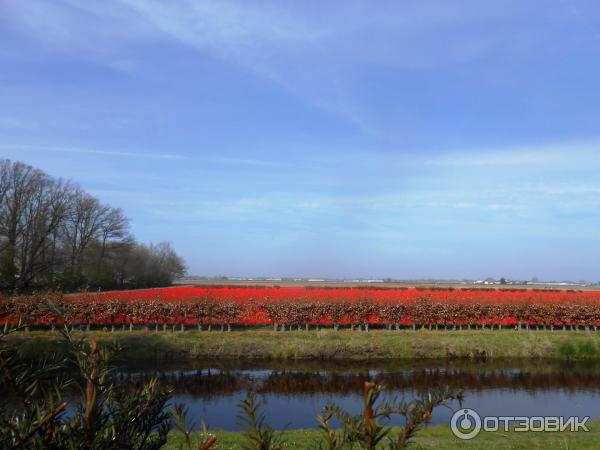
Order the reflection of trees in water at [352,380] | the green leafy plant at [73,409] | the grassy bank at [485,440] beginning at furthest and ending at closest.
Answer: the reflection of trees in water at [352,380], the grassy bank at [485,440], the green leafy plant at [73,409]

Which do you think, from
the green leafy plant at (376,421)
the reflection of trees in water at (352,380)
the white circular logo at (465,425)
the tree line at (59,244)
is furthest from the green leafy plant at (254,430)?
the tree line at (59,244)

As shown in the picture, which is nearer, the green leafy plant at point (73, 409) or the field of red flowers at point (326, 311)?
the green leafy plant at point (73, 409)

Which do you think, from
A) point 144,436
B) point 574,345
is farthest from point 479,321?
point 144,436

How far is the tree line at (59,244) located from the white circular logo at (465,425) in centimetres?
3220

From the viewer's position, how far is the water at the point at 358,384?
603 inches

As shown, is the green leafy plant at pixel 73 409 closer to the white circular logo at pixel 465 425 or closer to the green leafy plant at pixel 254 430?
the green leafy plant at pixel 254 430

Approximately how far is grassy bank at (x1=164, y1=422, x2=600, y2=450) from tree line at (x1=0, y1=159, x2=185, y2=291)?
103 feet

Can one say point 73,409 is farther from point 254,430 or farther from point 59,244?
point 59,244

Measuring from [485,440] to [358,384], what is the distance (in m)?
8.10

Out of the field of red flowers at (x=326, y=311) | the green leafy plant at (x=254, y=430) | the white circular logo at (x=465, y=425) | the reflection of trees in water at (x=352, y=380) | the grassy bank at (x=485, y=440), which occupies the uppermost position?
the green leafy plant at (x=254, y=430)

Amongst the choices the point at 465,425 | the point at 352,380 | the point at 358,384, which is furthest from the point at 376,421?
the point at 352,380

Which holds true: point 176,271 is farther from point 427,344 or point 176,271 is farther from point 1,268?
point 427,344

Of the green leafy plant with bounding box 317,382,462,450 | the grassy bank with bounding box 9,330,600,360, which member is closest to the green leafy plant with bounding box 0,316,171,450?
the green leafy plant with bounding box 317,382,462,450

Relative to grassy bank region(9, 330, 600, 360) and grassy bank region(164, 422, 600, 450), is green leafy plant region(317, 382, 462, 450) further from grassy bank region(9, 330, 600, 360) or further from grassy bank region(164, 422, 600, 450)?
grassy bank region(9, 330, 600, 360)
